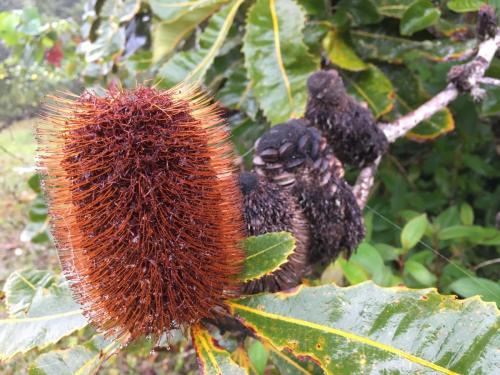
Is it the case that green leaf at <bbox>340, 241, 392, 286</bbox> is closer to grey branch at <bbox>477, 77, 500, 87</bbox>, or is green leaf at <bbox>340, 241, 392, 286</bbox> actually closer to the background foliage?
the background foliage

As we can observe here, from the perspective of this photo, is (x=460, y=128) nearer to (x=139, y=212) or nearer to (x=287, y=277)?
(x=287, y=277)

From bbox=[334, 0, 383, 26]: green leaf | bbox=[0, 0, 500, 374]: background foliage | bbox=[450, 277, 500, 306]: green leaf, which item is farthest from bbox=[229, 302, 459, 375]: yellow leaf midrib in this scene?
bbox=[334, 0, 383, 26]: green leaf

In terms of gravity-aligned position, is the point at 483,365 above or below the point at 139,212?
below

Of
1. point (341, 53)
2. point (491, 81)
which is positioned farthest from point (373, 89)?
point (491, 81)

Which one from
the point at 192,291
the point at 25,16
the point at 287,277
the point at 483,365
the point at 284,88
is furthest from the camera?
the point at 25,16

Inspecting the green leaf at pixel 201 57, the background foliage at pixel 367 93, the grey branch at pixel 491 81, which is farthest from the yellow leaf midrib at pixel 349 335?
the green leaf at pixel 201 57

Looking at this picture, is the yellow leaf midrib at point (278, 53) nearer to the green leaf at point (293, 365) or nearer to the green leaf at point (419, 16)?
the green leaf at point (419, 16)

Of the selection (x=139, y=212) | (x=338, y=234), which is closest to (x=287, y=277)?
(x=338, y=234)
